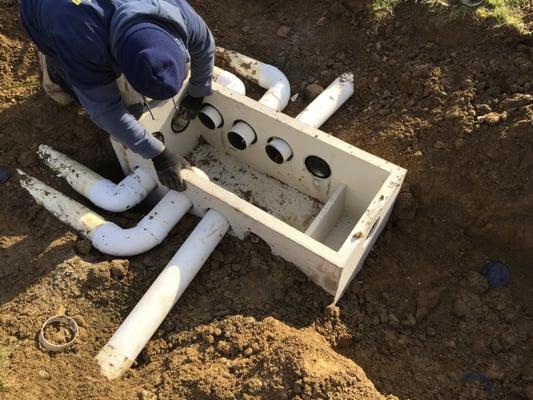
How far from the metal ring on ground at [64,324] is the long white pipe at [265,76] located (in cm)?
195

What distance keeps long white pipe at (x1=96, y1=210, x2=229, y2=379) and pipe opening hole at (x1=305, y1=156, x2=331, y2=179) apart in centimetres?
72

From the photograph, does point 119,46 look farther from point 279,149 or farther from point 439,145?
point 439,145

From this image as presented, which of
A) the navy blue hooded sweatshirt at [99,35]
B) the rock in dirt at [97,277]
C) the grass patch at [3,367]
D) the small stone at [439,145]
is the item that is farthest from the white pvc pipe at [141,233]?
the small stone at [439,145]

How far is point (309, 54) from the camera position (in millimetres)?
4082

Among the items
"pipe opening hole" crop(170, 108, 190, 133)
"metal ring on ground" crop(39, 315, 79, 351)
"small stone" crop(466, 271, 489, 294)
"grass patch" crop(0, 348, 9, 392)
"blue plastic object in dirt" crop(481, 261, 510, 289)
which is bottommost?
"grass patch" crop(0, 348, 9, 392)

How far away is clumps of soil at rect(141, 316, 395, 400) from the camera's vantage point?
248cm

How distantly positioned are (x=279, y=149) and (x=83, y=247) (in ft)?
4.65

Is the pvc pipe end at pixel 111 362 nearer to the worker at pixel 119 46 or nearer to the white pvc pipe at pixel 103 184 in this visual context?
the white pvc pipe at pixel 103 184

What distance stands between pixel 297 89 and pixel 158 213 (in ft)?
5.17

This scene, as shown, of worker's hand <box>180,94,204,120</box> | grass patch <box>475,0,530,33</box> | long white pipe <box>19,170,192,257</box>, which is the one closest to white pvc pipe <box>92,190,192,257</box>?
long white pipe <box>19,170,192,257</box>

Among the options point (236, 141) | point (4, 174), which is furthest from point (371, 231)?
point (4, 174)

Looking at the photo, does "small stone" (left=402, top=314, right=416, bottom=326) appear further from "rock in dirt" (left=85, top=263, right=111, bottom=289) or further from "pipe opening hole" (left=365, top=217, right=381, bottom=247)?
"rock in dirt" (left=85, top=263, right=111, bottom=289)

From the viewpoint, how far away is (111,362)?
8.82ft

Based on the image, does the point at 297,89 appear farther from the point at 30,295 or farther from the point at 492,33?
the point at 30,295
